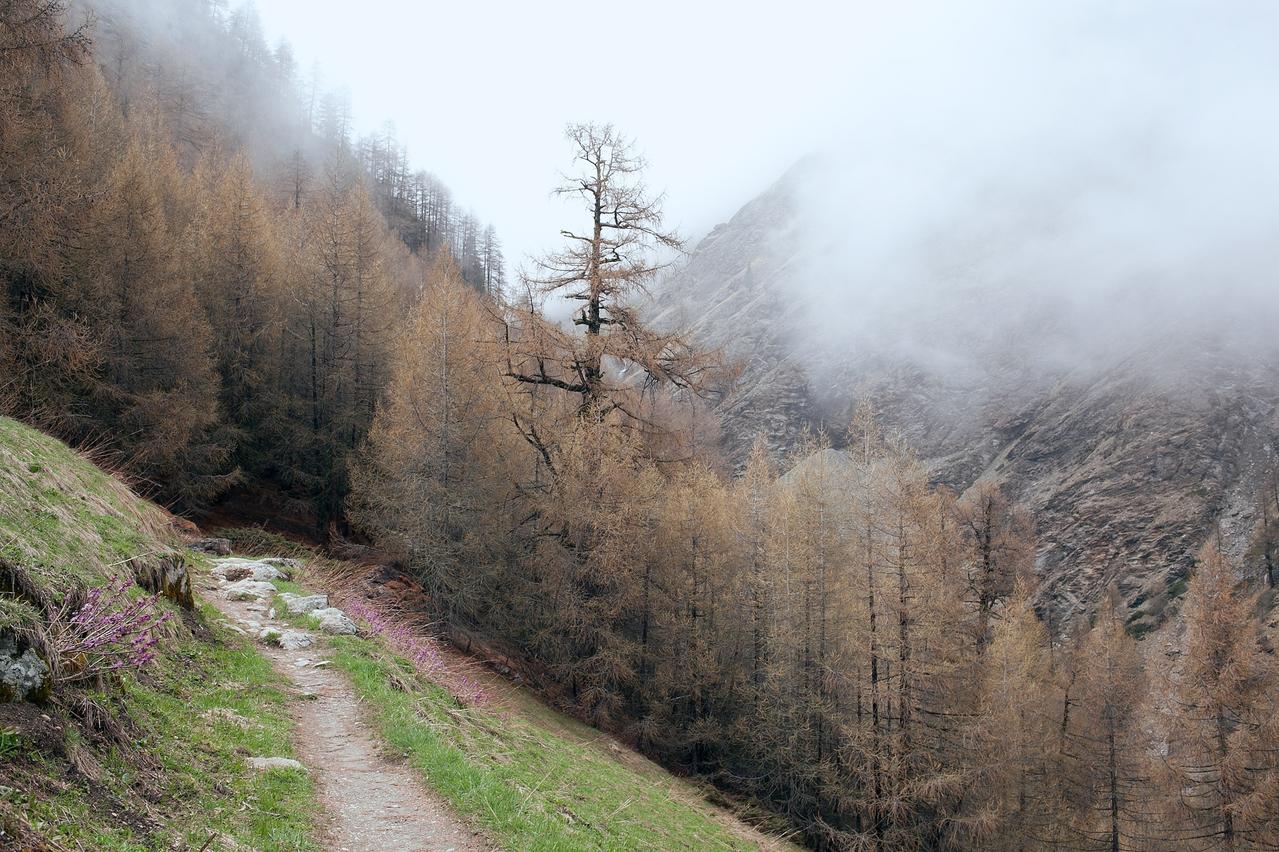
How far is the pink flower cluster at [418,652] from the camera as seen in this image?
1094cm

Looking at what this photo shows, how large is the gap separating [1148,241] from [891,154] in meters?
82.1

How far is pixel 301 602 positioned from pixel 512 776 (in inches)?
256

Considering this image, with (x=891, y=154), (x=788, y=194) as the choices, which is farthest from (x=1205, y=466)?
(x=891, y=154)

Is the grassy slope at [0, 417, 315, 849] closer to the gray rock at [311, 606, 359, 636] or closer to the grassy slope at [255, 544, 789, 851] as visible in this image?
the grassy slope at [255, 544, 789, 851]

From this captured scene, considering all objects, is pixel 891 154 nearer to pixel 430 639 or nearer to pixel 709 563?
pixel 709 563

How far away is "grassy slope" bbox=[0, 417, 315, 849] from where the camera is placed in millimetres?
3402

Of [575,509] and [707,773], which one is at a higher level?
[575,509]

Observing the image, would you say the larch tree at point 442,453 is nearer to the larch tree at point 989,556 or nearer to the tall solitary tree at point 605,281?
the tall solitary tree at point 605,281

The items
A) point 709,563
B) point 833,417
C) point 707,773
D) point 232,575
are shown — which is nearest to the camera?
point 232,575

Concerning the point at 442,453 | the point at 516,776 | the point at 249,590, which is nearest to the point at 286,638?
the point at 249,590

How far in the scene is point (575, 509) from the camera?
18859 mm

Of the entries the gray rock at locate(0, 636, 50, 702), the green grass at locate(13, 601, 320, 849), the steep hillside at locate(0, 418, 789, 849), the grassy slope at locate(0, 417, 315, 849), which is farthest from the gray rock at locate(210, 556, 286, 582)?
the gray rock at locate(0, 636, 50, 702)

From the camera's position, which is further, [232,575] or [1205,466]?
[1205,466]

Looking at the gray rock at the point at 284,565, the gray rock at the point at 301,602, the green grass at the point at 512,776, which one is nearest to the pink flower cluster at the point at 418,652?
the green grass at the point at 512,776
